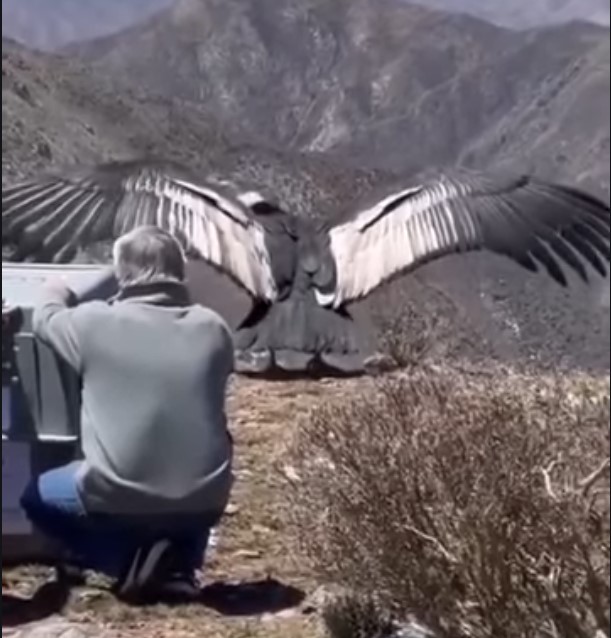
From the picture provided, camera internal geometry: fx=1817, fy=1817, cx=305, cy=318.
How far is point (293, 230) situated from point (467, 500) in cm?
65

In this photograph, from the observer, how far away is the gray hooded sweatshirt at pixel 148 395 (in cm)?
318

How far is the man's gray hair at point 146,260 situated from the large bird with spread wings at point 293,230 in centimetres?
15

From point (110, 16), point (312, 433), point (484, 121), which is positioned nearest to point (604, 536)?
point (312, 433)

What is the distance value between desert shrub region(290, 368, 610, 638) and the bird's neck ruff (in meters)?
0.35

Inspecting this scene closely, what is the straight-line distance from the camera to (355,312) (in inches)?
138

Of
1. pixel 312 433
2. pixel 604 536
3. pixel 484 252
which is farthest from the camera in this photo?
pixel 484 252

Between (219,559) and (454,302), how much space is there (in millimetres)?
665

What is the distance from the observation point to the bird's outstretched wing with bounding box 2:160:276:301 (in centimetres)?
345

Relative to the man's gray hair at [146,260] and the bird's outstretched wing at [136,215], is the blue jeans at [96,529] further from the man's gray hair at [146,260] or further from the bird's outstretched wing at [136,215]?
the bird's outstretched wing at [136,215]

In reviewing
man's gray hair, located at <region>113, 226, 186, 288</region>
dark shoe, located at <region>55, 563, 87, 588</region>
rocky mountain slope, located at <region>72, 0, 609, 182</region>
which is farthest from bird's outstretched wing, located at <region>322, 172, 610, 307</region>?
dark shoe, located at <region>55, 563, 87, 588</region>

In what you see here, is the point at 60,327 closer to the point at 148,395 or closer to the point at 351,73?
the point at 148,395

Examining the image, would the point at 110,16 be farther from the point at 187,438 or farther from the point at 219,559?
the point at 219,559

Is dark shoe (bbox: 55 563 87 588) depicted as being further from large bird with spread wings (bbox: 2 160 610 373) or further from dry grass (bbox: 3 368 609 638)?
large bird with spread wings (bbox: 2 160 610 373)

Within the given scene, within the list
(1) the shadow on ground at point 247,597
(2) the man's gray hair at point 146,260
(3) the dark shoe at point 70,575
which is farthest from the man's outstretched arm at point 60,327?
(1) the shadow on ground at point 247,597
